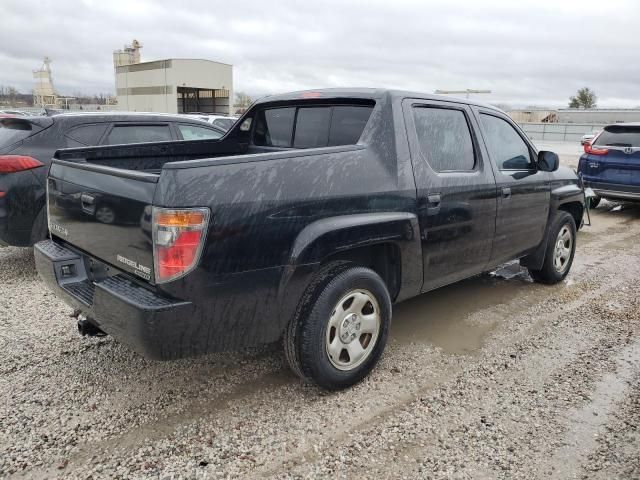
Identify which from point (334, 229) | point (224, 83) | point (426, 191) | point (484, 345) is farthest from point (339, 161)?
point (224, 83)

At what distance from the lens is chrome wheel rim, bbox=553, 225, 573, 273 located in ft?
17.4

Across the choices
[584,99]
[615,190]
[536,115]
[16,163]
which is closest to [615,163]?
[615,190]

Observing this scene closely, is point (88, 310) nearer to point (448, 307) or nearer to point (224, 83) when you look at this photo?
point (448, 307)

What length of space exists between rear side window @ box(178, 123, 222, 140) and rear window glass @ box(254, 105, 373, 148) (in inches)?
89.2

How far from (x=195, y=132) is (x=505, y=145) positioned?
3871 millimetres

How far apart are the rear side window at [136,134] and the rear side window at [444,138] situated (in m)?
3.65

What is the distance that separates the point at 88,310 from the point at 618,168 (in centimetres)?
963

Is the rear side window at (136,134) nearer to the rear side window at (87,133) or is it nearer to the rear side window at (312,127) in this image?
the rear side window at (87,133)

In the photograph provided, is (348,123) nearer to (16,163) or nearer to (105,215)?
(105,215)

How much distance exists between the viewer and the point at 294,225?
8.95ft

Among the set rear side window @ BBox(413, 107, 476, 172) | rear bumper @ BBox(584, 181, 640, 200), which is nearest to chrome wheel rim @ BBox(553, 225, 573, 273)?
rear side window @ BBox(413, 107, 476, 172)

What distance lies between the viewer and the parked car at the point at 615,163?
9273 millimetres

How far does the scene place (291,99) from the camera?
13.2ft

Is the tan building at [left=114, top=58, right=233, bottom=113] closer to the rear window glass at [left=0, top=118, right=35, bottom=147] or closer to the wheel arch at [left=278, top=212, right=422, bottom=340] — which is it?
the rear window glass at [left=0, top=118, right=35, bottom=147]
